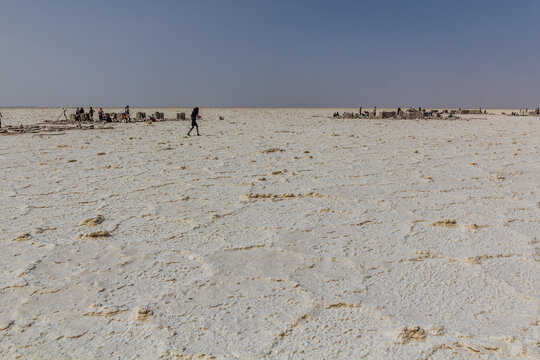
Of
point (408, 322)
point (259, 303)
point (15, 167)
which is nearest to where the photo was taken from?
point (408, 322)

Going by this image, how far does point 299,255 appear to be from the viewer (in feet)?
9.42

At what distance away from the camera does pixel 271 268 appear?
105 inches

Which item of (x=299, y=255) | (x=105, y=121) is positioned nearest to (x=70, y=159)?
(x=299, y=255)

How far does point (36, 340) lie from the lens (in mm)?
1876

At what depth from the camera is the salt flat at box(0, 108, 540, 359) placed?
1.87 meters

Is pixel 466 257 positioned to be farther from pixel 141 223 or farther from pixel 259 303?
pixel 141 223

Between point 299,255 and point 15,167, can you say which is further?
point 15,167

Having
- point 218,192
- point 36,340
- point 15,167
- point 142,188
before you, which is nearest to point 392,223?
point 218,192

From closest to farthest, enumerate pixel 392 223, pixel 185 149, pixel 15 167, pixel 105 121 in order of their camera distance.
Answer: pixel 392 223
pixel 15 167
pixel 185 149
pixel 105 121

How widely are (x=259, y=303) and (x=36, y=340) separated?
112cm

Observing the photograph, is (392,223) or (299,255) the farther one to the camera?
(392,223)

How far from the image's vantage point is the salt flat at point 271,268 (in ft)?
6.15

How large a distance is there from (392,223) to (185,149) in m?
6.73

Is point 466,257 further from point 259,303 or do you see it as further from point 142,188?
point 142,188
